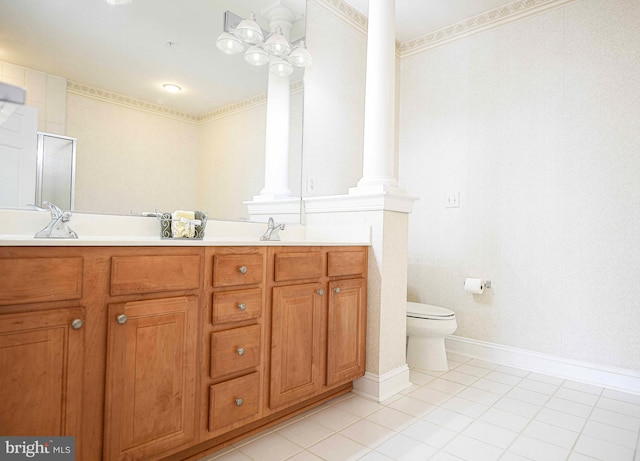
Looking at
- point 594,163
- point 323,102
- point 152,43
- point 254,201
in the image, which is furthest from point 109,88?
point 594,163

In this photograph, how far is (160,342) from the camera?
49.6 inches

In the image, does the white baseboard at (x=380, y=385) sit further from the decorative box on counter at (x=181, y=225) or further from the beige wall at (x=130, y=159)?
the beige wall at (x=130, y=159)

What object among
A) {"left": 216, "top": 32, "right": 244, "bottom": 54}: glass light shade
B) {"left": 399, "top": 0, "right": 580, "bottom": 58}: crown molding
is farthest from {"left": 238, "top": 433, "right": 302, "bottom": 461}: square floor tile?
{"left": 399, "top": 0, "right": 580, "bottom": 58}: crown molding

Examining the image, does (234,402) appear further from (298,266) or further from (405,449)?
(405,449)

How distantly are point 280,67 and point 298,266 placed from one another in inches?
53.6

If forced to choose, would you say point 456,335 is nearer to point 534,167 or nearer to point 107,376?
point 534,167

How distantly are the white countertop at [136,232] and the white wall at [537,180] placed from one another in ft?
Answer: 3.94

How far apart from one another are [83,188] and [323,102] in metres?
1.72

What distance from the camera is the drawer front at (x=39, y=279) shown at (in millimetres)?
977

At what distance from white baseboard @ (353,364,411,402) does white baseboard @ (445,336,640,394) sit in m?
0.93

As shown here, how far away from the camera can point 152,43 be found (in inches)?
70.6

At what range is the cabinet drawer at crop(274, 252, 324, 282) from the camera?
1657 mm

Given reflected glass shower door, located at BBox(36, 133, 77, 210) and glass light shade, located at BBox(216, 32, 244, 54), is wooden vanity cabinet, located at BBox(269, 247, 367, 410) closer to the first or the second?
reflected glass shower door, located at BBox(36, 133, 77, 210)

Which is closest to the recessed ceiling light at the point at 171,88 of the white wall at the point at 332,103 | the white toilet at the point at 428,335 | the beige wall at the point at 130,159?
the beige wall at the point at 130,159
